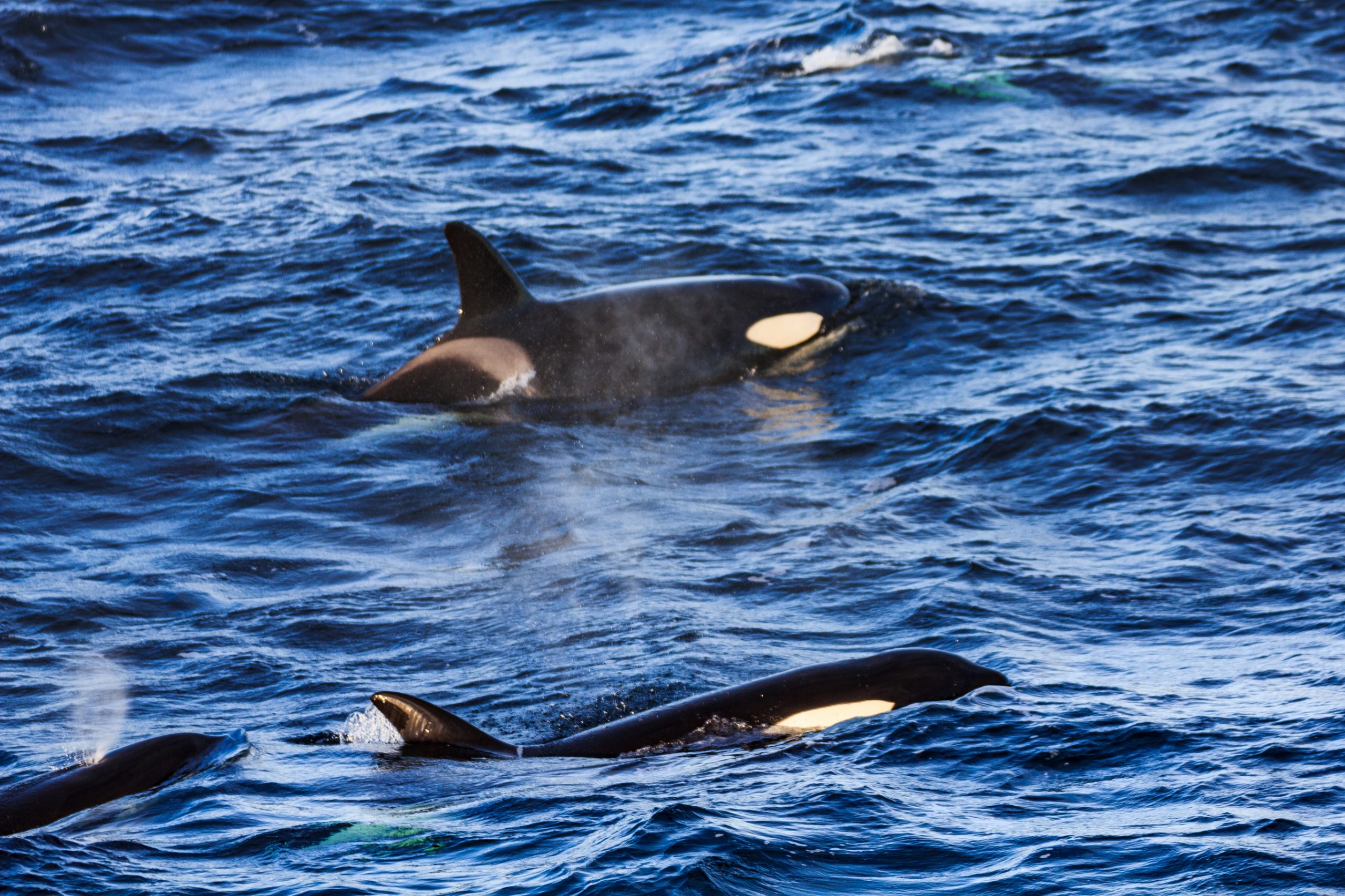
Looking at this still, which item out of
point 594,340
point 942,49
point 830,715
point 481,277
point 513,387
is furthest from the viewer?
point 942,49

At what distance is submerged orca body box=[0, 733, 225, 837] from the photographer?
6.45 meters

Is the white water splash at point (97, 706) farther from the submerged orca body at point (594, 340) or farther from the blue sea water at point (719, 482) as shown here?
the submerged orca body at point (594, 340)

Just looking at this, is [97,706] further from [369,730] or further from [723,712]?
[723,712]

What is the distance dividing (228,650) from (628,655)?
7.53 ft

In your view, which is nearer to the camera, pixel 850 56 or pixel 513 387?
pixel 513 387

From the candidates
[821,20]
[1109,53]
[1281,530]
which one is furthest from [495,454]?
[821,20]

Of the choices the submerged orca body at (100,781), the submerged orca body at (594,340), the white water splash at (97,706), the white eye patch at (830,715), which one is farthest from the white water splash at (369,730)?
the submerged orca body at (594,340)

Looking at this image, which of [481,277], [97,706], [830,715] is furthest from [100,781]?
[481,277]

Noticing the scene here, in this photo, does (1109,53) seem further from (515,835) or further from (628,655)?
(515,835)

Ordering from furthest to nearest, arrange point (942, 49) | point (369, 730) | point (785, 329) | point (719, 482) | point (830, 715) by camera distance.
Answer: point (942, 49), point (785, 329), point (719, 482), point (369, 730), point (830, 715)

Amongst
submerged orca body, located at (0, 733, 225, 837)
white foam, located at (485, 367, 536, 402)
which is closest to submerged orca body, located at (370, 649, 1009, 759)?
submerged orca body, located at (0, 733, 225, 837)

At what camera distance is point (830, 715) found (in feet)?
24.1

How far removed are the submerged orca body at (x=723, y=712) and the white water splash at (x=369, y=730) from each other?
0.19 metres

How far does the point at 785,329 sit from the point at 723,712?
765cm
